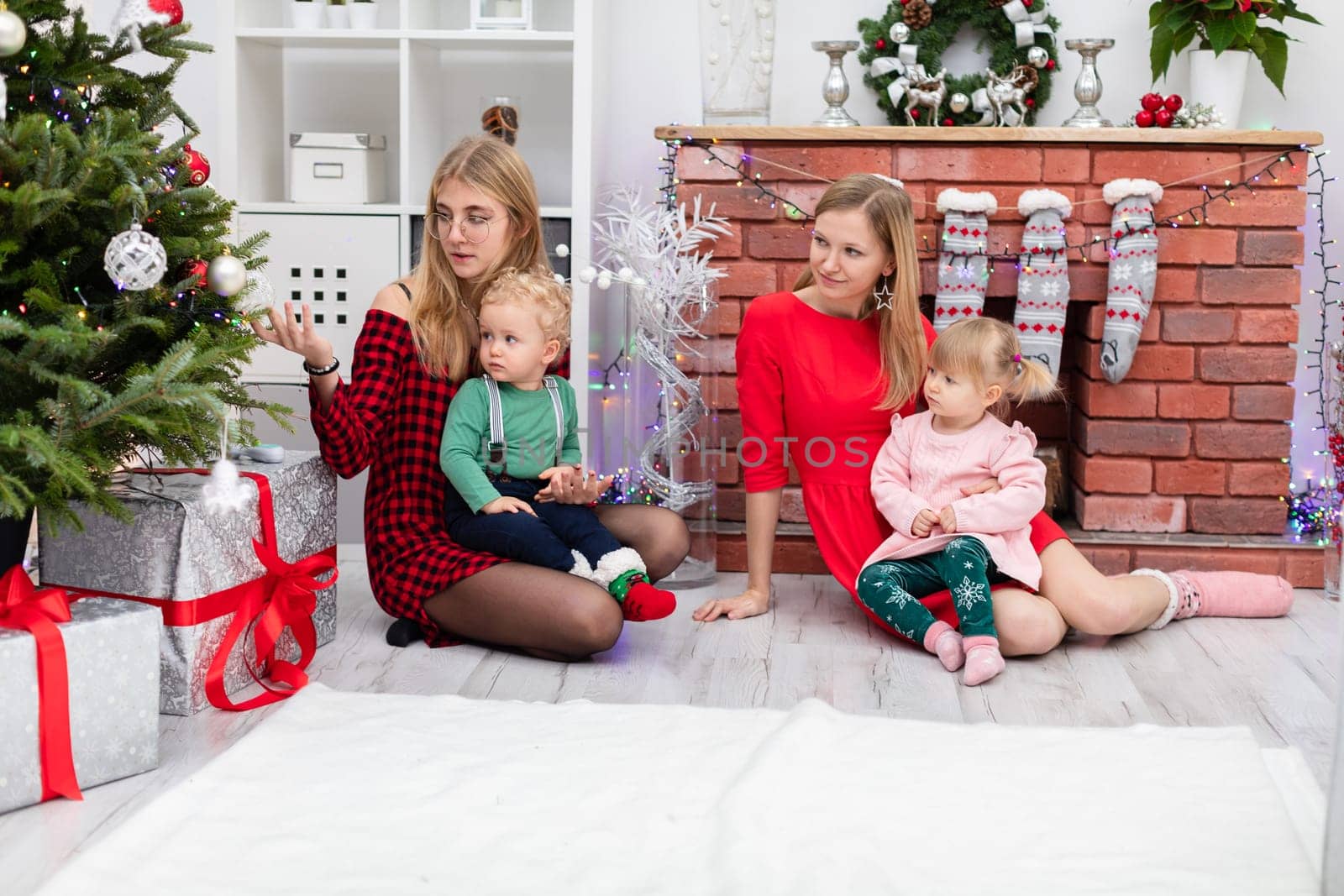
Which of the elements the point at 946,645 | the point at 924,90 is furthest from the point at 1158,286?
the point at 946,645

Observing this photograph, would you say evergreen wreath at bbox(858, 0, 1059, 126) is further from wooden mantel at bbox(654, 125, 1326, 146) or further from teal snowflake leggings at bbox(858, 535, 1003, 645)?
teal snowflake leggings at bbox(858, 535, 1003, 645)

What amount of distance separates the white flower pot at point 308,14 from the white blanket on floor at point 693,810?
1.81m

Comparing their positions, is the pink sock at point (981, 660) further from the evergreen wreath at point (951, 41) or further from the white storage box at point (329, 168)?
the white storage box at point (329, 168)

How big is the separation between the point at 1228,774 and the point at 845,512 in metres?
0.97

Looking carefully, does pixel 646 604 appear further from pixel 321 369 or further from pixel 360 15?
pixel 360 15

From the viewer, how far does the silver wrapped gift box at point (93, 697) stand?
1.66 m

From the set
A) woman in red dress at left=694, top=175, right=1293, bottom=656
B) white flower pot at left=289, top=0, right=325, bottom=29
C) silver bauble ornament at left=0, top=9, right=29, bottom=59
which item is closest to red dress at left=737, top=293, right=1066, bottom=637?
woman in red dress at left=694, top=175, right=1293, bottom=656

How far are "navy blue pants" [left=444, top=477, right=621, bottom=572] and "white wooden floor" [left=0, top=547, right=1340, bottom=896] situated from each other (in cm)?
19

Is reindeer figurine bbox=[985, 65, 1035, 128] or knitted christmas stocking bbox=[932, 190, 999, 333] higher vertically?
reindeer figurine bbox=[985, 65, 1035, 128]

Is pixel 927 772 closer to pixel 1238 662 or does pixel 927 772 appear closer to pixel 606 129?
pixel 1238 662

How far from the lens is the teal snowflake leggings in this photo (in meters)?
2.37

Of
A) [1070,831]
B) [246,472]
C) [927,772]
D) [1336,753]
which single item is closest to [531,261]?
[246,472]

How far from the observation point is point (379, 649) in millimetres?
2422

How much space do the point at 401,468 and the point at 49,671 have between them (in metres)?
0.89
